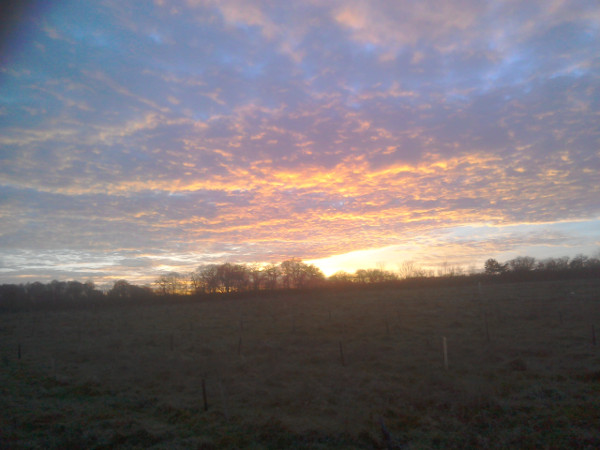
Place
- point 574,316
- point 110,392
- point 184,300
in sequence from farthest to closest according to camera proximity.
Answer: point 184,300, point 574,316, point 110,392

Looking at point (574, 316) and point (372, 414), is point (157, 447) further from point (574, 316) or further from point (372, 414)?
point (574, 316)

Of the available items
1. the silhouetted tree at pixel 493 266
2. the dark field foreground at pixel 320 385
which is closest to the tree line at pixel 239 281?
the silhouetted tree at pixel 493 266

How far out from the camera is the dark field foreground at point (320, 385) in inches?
317

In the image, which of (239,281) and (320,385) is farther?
(239,281)

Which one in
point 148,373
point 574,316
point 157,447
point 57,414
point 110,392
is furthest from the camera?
point 574,316

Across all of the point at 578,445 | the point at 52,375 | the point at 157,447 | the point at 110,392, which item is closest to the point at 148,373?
the point at 110,392

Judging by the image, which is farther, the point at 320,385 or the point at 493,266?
the point at 493,266

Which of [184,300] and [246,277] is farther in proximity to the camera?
[246,277]

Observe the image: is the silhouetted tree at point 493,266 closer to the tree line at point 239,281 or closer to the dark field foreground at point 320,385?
the tree line at point 239,281

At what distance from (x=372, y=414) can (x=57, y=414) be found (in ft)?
30.3

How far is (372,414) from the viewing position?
29.9 ft

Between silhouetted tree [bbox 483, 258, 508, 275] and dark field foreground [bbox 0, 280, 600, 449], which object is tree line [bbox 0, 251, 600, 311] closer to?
silhouetted tree [bbox 483, 258, 508, 275]

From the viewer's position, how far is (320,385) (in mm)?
12133

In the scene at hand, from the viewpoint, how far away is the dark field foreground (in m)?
8.05
